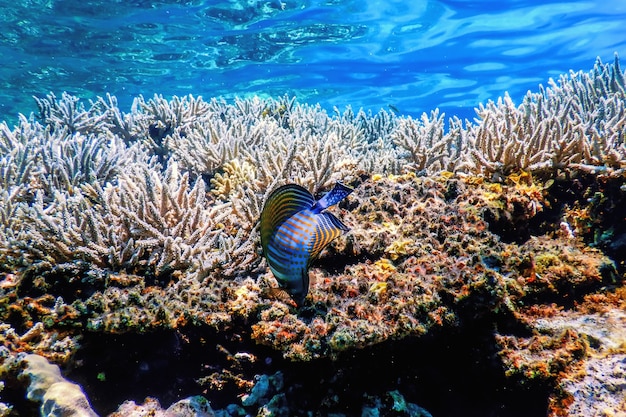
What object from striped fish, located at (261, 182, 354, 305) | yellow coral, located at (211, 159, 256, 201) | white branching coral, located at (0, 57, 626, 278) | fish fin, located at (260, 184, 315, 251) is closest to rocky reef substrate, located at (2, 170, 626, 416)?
white branching coral, located at (0, 57, 626, 278)

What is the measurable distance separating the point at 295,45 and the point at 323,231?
21.0 metres

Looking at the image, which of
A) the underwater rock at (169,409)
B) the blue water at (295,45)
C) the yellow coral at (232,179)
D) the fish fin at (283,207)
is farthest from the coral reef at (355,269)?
the blue water at (295,45)

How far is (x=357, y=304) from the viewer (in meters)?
1.99

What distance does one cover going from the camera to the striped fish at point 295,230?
1562 mm

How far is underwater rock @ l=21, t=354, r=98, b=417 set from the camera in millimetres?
1897

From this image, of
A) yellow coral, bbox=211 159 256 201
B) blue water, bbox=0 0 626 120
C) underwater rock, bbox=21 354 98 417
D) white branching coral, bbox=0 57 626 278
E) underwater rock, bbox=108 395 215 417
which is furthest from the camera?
blue water, bbox=0 0 626 120

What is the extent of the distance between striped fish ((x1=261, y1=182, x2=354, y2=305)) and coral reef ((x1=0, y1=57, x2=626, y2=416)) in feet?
1.59

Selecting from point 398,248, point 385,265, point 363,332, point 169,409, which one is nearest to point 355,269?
point 385,265

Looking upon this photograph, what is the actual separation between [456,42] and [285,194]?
74.1 feet

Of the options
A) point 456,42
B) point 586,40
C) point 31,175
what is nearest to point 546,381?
point 31,175

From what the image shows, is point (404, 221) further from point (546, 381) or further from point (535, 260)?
point (546, 381)

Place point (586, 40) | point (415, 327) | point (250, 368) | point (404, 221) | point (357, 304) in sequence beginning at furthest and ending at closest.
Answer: point (586, 40)
point (404, 221)
point (250, 368)
point (357, 304)
point (415, 327)

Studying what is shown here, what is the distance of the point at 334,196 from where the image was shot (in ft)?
5.17

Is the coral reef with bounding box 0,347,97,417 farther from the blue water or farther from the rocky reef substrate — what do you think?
the blue water
